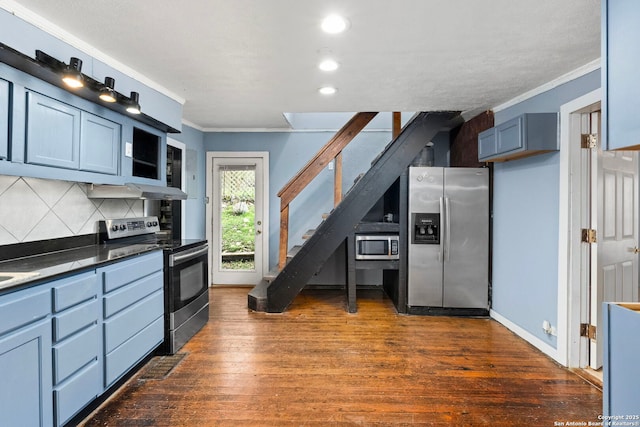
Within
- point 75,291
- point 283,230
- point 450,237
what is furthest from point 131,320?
point 450,237

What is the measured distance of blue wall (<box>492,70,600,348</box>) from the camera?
2.59 metres

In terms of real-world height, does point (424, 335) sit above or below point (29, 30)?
below

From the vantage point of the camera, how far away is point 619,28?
1249 mm

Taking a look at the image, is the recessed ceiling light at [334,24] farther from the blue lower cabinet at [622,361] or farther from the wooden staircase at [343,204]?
the blue lower cabinet at [622,361]

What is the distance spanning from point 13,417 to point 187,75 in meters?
2.40

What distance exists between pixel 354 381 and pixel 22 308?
1976 mm

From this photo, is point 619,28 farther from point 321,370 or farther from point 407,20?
point 321,370

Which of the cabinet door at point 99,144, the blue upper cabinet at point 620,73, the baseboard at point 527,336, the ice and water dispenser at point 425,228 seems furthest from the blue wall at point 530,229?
the cabinet door at point 99,144

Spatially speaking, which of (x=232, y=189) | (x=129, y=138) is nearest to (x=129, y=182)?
(x=129, y=138)

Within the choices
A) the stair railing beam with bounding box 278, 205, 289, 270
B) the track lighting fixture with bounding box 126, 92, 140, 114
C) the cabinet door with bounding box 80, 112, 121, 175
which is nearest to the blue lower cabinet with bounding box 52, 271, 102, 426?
the cabinet door with bounding box 80, 112, 121, 175

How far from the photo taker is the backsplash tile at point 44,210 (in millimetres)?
1986

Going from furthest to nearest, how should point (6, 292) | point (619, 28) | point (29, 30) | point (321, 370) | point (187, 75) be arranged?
point (187, 75) < point (321, 370) < point (29, 30) < point (6, 292) < point (619, 28)

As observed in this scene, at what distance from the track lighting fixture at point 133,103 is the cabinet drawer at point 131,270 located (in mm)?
1138

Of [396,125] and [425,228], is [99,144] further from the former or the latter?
[425,228]
